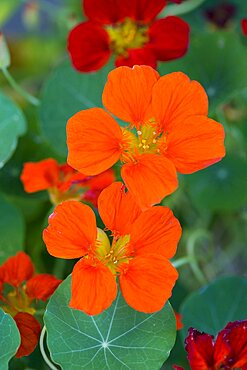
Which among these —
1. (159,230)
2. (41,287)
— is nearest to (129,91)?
(159,230)

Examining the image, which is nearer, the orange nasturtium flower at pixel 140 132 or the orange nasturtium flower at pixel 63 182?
the orange nasturtium flower at pixel 140 132

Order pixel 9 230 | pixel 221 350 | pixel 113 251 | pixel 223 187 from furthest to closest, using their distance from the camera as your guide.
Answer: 1. pixel 223 187
2. pixel 9 230
3. pixel 113 251
4. pixel 221 350

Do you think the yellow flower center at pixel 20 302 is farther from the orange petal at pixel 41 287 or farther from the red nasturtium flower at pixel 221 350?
the red nasturtium flower at pixel 221 350

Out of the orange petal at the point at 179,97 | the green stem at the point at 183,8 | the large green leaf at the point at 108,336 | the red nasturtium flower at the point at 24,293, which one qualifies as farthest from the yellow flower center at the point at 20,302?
the green stem at the point at 183,8

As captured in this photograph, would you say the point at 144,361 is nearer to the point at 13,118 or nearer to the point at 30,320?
the point at 30,320

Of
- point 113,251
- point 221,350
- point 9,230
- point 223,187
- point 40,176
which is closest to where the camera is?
point 221,350

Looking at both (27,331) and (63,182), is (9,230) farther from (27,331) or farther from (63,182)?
(27,331)

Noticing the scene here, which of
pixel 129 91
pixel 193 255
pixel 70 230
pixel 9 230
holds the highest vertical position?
pixel 129 91

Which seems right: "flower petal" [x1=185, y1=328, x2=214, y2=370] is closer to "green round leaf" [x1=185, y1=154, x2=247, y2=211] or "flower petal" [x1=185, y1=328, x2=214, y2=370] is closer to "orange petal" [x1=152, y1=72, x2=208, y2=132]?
"orange petal" [x1=152, y1=72, x2=208, y2=132]
